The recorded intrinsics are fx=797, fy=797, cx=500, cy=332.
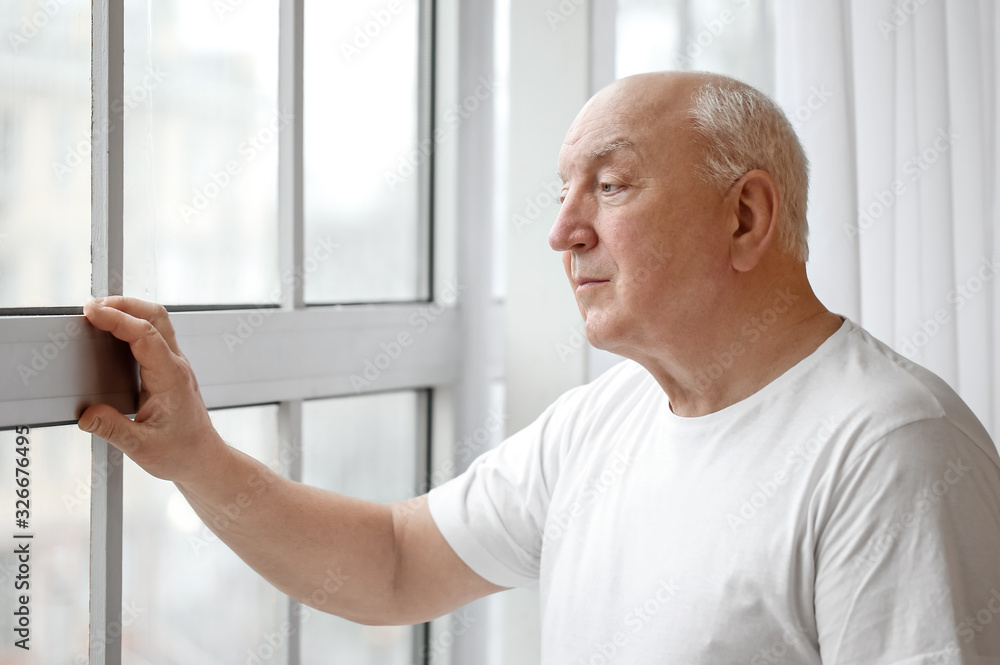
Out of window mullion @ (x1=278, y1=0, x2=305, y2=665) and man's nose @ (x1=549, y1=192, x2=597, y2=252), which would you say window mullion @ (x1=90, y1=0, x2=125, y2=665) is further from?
man's nose @ (x1=549, y1=192, x2=597, y2=252)

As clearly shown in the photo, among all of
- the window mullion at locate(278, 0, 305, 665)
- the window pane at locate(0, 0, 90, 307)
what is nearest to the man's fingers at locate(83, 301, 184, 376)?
the window pane at locate(0, 0, 90, 307)

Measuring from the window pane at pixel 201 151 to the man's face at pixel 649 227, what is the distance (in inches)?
22.7

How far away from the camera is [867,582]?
2.76 ft

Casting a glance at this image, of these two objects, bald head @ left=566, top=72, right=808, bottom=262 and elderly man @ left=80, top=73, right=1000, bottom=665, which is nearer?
elderly man @ left=80, top=73, right=1000, bottom=665

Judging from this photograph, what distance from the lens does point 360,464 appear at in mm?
1580

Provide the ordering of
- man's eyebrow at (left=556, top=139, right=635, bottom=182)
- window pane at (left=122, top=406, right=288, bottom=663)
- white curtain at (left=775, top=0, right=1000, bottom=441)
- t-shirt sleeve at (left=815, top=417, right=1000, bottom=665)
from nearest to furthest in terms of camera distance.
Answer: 1. t-shirt sleeve at (left=815, top=417, right=1000, bottom=665)
2. man's eyebrow at (left=556, top=139, right=635, bottom=182)
3. window pane at (left=122, top=406, right=288, bottom=663)
4. white curtain at (left=775, top=0, right=1000, bottom=441)

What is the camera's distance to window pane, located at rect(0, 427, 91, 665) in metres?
1.00

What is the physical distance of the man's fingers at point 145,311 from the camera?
3.17 ft

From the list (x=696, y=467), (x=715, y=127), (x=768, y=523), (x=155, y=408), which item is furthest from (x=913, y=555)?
(x=155, y=408)

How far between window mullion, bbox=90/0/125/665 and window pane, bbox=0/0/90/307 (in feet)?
0.05

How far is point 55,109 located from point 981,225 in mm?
1380

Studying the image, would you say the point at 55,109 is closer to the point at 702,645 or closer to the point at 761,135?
the point at 761,135

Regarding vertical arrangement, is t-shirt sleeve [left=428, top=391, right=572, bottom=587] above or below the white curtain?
below

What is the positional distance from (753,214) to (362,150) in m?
0.80
